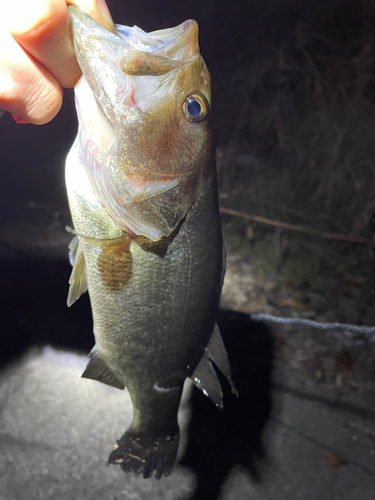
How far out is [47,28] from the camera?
55 cm

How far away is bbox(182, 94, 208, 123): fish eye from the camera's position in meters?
0.71

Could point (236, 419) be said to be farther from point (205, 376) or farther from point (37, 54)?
point (37, 54)

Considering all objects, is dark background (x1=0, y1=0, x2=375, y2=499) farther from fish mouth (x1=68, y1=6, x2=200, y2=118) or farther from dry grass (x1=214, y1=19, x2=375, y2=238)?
fish mouth (x1=68, y1=6, x2=200, y2=118)

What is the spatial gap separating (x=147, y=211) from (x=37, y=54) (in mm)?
369

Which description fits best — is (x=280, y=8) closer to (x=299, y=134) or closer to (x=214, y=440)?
(x=299, y=134)

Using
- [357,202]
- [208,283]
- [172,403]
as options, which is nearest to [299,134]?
[357,202]

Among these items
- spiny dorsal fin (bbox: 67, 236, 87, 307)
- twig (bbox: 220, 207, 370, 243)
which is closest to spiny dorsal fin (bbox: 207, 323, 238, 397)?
spiny dorsal fin (bbox: 67, 236, 87, 307)

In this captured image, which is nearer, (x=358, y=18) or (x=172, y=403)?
(x=172, y=403)

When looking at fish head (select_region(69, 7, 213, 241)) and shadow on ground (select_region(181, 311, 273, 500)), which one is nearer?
fish head (select_region(69, 7, 213, 241))

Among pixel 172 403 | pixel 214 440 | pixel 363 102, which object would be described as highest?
pixel 363 102

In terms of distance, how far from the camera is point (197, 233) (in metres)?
0.87

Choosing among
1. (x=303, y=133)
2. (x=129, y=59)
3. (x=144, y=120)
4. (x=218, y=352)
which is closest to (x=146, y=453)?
(x=218, y=352)

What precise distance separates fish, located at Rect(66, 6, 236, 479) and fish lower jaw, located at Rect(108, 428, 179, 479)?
8 cm

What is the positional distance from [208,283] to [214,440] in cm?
136
